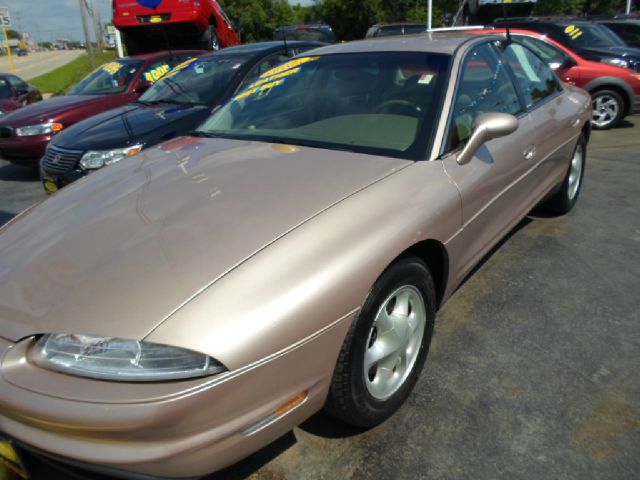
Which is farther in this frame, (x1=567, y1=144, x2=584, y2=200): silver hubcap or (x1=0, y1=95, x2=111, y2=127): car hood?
(x1=0, y1=95, x2=111, y2=127): car hood

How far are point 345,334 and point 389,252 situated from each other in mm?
353

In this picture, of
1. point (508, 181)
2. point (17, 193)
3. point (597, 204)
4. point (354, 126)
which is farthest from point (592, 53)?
point (17, 193)

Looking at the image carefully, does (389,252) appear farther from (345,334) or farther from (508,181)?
(508,181)

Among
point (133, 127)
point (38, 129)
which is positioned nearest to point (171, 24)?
point (38, 129)

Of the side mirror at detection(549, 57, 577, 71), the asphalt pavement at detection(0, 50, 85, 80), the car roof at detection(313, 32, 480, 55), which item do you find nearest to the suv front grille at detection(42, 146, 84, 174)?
the car roof at detection(313, 32, 480, 55)

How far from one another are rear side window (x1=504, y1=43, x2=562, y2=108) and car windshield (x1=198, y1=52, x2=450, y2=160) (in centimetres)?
91

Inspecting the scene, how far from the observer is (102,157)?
4.68 m

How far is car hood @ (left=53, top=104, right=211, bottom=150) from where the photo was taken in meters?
4.80

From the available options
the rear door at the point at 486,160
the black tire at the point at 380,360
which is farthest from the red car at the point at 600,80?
the black tire at the point at 380,360

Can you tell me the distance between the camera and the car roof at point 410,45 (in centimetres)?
290

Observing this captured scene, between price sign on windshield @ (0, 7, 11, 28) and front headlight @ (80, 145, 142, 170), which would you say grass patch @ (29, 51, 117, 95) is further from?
front headlight @ (80, 145, 142, 170)

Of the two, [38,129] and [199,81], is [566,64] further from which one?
[38,129]

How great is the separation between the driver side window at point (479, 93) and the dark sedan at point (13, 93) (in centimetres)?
946

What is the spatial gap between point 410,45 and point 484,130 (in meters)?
0.83
